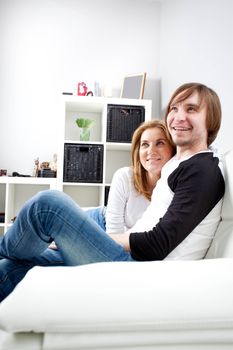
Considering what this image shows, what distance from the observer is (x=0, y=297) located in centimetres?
120

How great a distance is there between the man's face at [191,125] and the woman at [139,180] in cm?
37

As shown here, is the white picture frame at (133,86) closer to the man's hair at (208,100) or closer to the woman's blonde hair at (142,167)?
the woman's blonde hair at (142,167)

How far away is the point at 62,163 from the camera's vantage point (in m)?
3.02

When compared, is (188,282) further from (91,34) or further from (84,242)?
(91,34)

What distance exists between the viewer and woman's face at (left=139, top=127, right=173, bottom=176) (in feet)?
5.30

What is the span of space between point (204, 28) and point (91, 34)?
1396 mm

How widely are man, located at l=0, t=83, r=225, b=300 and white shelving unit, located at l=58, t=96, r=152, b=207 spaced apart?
1.82m

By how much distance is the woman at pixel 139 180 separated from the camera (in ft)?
5.38

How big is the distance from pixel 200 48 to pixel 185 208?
182 cm

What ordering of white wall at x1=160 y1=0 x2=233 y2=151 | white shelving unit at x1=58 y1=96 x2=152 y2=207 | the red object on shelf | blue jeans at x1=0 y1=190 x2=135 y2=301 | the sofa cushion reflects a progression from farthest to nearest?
the red object on shelf → white shelving unit at x1=58 y1=96 x2=152 y2=207 → white wall at x1=160 y1=0 x2=233 y2=151 → blue jeans at x1=0 y1=190 x2=135 y2=301 → the sofa cushion

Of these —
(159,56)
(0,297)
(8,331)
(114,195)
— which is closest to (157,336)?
(8,331)

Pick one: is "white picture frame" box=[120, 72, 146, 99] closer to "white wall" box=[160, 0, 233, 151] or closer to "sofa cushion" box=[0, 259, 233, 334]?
"white wall" box=[160, 0, 233, 151]

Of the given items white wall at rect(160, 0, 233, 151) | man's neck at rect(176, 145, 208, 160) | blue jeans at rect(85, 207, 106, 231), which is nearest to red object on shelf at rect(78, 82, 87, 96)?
white wall at rect(160, 0, 233, 151)

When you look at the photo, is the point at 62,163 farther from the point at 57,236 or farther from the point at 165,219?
the point at 165,219
